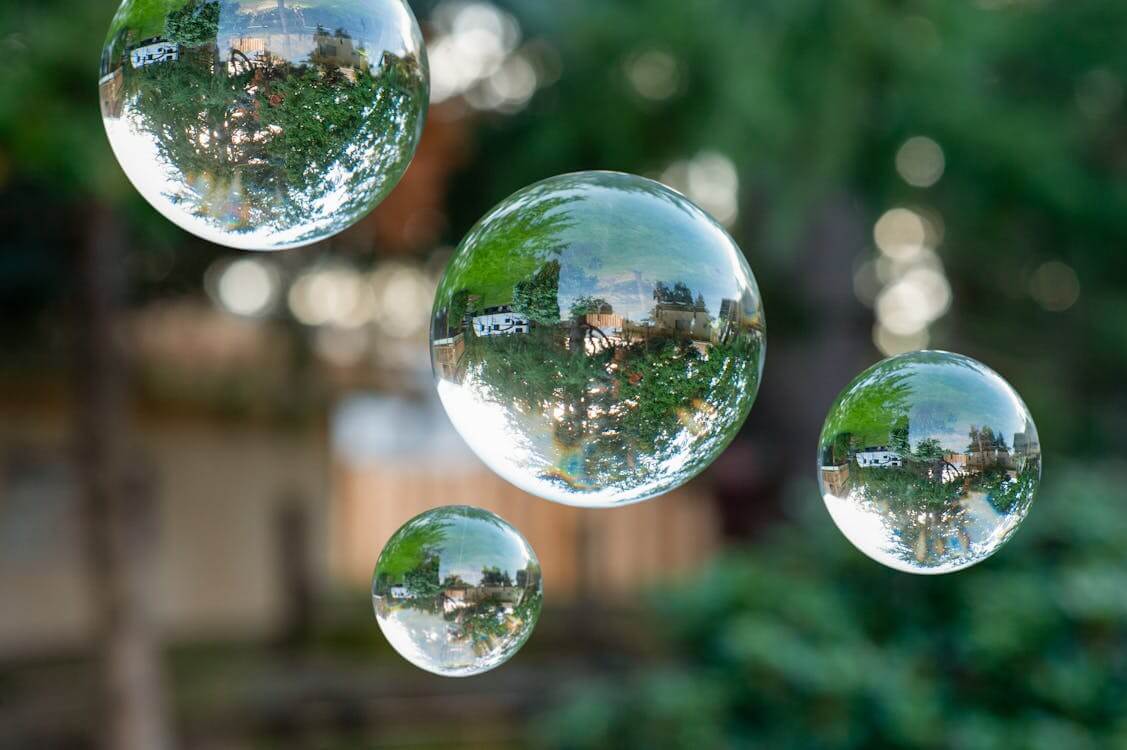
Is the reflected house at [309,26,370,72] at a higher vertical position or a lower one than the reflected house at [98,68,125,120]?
higher

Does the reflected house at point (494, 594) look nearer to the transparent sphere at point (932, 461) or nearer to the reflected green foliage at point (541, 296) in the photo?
the transparent sphere at point (932, 461)

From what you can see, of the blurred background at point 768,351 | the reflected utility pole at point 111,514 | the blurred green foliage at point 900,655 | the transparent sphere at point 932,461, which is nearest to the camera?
the transparent sphere at point 932,461

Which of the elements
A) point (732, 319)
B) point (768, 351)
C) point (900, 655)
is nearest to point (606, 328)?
point (732, 319)

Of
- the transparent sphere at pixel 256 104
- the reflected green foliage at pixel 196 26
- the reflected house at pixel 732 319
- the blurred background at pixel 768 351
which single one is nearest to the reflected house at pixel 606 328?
the reflected house at pixel 732 319

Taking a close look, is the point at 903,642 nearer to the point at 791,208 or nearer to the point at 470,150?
the point at 791,208

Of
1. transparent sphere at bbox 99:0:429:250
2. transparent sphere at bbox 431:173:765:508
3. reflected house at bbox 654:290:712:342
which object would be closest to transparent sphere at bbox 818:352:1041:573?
transparent sphere at bbox 431:173:765:508

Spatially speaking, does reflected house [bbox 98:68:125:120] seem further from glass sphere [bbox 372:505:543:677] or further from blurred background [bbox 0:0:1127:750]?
blurred background [bbox 0:0:1127:750]

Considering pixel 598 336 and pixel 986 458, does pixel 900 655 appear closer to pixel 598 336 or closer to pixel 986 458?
pixel 986 458
